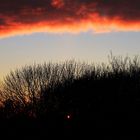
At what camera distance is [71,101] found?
45562 millimetres

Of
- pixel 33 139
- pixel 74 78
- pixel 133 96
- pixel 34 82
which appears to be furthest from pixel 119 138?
pixel 34 82

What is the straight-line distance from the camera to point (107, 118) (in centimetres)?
3988

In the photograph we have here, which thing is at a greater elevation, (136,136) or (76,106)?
(76,106)

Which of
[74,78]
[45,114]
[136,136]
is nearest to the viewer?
[136,136]

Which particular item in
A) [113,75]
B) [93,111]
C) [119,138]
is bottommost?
[119,138]

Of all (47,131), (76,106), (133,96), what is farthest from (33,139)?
(133,96)

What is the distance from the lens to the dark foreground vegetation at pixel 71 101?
131 feet

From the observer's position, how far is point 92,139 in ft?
128

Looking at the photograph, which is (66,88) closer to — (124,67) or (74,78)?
(74,78)

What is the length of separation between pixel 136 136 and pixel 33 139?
36.4ft

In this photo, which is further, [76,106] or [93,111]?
[76,106]

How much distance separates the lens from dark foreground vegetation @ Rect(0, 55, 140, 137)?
39.9 meters

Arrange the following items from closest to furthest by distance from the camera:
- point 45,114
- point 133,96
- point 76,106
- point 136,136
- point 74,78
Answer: point 136,136 → point 133,96 → point 76,106 → point 45,114 → point 74,78

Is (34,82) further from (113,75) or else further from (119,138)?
(119,138)
